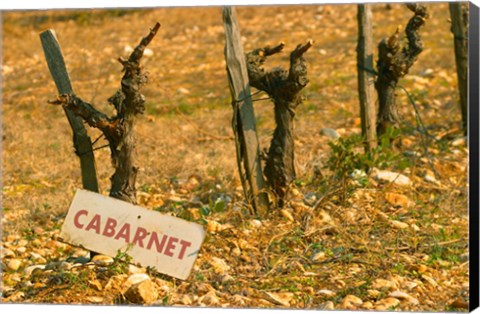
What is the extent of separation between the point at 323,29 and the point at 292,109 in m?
7.48

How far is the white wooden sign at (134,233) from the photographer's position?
602 centimetres

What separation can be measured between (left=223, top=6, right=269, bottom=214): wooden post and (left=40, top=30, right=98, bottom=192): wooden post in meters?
1.12

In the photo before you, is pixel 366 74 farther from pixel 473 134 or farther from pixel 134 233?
pixel 134 233

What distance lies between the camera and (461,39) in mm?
9094

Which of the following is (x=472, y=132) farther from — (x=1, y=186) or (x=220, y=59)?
(x=220, y=59)

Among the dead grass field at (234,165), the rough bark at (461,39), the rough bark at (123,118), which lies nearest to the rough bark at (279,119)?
the dead grass field at (234,165)

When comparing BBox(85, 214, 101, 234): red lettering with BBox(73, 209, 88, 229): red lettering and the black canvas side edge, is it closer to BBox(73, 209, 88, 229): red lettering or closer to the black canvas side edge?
BBox(73, 209, 88, 229): red lettering

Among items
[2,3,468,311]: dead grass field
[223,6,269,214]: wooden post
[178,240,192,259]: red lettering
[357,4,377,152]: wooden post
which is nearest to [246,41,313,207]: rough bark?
[223,6,269,214]: wooden post

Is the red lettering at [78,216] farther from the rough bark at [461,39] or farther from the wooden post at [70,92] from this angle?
the rough bark at [461,39]

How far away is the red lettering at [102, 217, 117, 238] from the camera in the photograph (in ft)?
20.0

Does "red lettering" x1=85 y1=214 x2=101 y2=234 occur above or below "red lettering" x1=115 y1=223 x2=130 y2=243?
above

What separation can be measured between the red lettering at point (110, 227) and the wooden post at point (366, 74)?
246 cm

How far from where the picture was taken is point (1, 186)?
8727mm

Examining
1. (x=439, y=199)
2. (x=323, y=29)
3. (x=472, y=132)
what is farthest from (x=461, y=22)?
(x=323, y=29)
